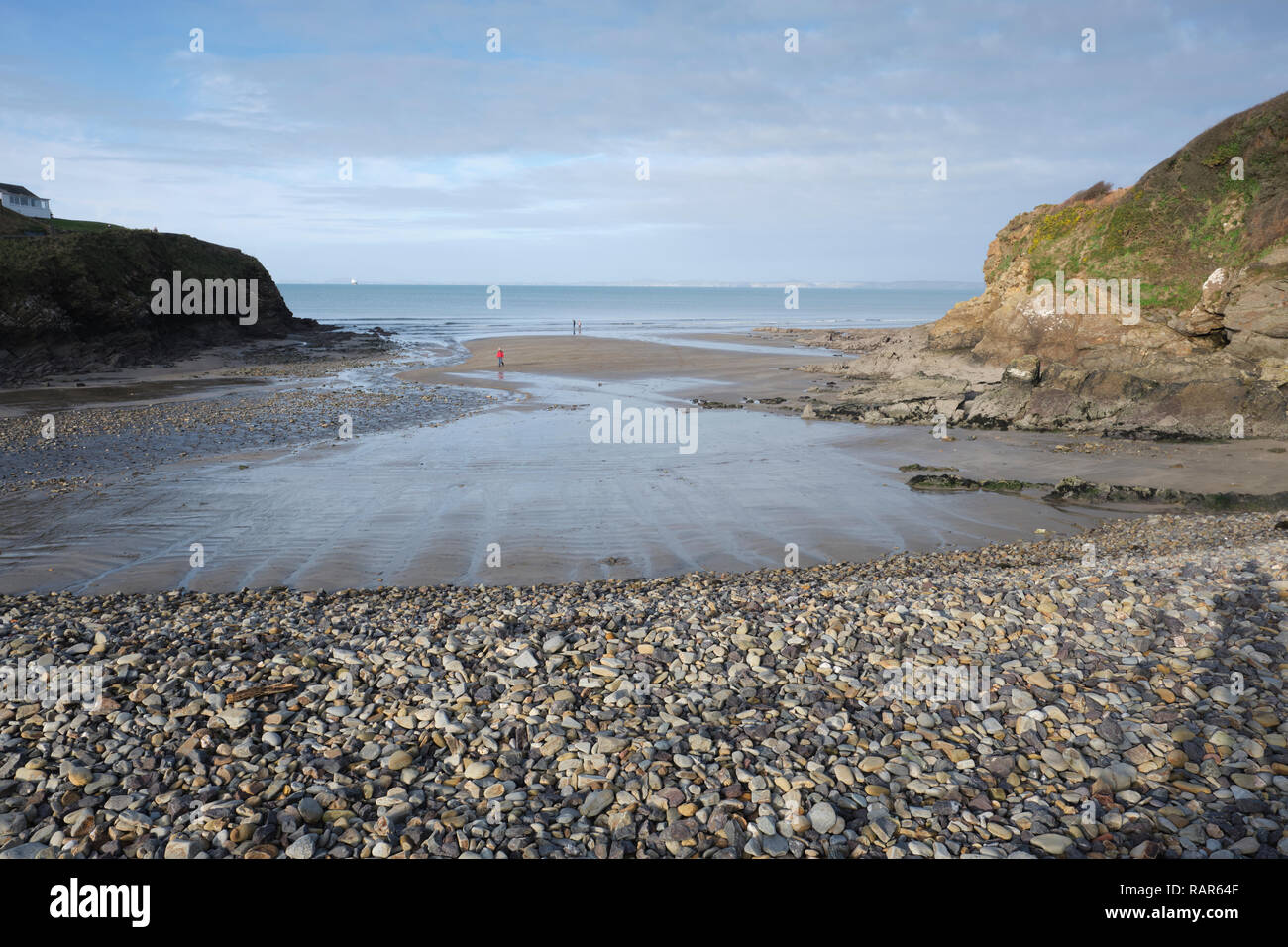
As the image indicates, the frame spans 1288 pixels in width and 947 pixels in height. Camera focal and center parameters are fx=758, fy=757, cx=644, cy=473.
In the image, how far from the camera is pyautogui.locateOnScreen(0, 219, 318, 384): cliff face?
36812 mm

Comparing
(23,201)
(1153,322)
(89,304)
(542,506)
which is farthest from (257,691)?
(23,201)

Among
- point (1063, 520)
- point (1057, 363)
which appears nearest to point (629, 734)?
point (1063, 520)

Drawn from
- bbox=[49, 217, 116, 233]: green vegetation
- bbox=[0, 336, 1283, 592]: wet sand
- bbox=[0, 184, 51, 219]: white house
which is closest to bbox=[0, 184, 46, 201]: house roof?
bbox=[0, 184, 51, 219]: white house

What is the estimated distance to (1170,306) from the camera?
26.5 m

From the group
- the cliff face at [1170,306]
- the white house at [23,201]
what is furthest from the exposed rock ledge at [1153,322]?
the white house at [23,201]

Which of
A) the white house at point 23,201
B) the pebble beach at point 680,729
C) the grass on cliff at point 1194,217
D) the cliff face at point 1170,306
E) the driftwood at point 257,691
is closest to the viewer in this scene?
the pebble beach at point 680,729

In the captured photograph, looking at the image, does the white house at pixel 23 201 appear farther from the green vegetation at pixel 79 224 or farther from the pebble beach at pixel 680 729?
the pebble beach at pixel 680 729

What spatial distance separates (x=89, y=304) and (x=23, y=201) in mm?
40715

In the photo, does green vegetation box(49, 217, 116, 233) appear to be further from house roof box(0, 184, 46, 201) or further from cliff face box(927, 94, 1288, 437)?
cliff face box(927, 94, 1288, 437)

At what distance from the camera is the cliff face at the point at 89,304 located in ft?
121

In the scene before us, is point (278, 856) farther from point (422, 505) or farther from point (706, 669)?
point (422, 505)

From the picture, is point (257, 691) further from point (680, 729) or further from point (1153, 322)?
point (1153, 322)

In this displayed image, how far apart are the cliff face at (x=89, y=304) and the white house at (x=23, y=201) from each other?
27.3 metres

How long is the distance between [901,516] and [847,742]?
1027cm
